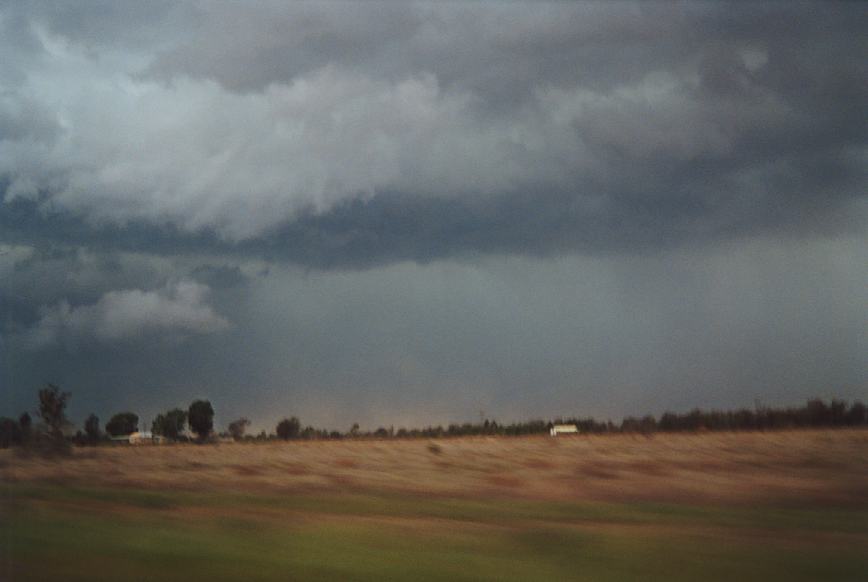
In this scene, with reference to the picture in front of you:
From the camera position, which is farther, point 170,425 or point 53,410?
point 170,425

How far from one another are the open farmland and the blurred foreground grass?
0.15 ft

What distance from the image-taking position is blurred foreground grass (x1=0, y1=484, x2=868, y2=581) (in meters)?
12.8

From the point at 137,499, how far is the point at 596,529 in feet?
36.5

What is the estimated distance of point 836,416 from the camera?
127ft

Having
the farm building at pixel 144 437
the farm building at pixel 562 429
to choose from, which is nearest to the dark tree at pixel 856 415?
the farm building at pixel 562 429

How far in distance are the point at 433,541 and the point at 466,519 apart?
278cm

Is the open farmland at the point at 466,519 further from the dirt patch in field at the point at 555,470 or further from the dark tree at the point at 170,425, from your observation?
the dark tree at the point at 170,425

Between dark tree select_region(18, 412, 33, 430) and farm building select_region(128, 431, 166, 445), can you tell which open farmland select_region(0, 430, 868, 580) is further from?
farm building select_region(128, 431, 166, 445)

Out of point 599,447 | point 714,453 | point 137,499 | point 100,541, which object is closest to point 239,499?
point 137,499

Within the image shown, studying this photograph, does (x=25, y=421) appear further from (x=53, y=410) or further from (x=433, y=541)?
(x=433, y=541)

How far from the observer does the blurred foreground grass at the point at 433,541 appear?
12828 mm

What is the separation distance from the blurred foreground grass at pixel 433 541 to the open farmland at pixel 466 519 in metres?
0.05

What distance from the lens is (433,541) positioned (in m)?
15.1

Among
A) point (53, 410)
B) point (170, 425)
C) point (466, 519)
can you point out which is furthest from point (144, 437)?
point (466, 519)
